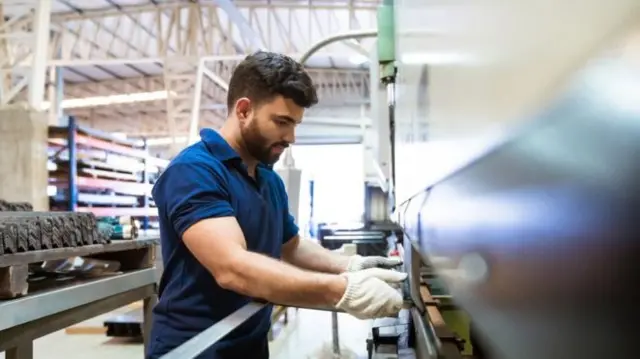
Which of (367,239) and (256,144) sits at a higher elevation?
(256,144)

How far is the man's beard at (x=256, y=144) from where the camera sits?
1399 millimetres

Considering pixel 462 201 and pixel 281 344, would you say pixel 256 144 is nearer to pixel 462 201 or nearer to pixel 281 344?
pixel 462 201

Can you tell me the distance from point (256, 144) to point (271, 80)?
18cm

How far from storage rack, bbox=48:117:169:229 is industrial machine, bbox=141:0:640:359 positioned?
11.7 ft

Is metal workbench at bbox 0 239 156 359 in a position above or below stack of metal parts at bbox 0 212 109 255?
below

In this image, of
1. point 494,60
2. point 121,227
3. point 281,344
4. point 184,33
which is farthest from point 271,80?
point 184,33

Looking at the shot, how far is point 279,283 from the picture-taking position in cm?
106

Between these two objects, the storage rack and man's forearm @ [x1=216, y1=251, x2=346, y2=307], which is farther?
the storage rack

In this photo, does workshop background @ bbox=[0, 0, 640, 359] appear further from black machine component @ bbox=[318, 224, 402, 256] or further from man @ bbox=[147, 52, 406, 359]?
black machine component @ bbox=[318, 224, 402, 256]

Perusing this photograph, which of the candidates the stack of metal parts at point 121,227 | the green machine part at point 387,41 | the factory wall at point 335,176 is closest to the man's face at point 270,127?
the stack of metal parts at point 121,227

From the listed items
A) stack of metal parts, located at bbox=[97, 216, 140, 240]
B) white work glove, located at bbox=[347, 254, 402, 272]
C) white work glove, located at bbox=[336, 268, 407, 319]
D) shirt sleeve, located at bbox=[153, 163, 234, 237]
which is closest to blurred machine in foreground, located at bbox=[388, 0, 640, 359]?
white work glove, located at bbox=[336, 268, 407, 319]

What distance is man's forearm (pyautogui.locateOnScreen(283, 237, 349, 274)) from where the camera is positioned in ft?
5.45

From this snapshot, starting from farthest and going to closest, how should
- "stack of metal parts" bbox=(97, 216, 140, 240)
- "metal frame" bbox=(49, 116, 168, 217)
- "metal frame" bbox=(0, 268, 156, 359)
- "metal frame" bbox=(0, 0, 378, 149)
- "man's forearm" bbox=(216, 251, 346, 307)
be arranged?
1. "metal frame" bbox=(0, 0, 378, 149)
2. "metal frame" bbox=(49, 116, 168, 217)
3. "stack of metal parts" bbox=(97, 216, 140, 240)
4. "metal frame" bbox=(0, 268, 156, 359)
5. "man's forearm" bbox=(216, 251, 346, 307)

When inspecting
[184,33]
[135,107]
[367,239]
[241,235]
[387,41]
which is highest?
[184,33]
